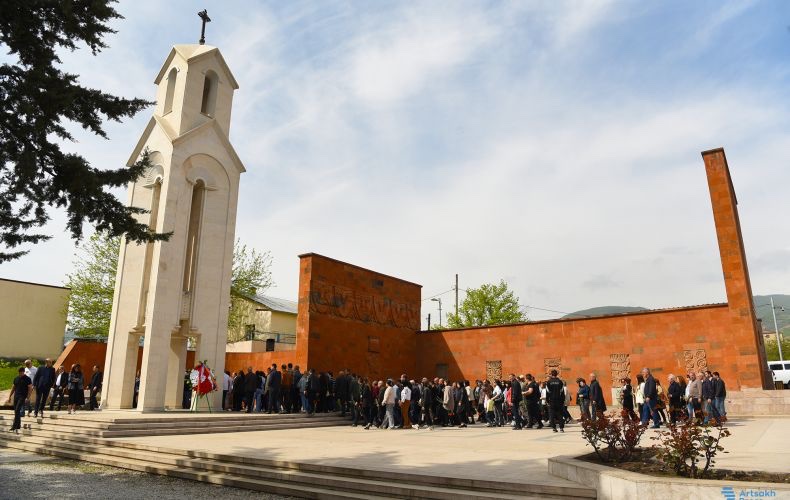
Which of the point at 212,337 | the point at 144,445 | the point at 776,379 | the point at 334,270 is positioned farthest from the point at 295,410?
the point at 776,379

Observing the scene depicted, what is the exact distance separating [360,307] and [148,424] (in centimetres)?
1082

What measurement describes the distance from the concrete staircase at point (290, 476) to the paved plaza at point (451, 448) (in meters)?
0.24

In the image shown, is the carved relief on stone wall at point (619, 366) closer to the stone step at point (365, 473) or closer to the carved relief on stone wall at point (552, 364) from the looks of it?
the carved relief on stone wall at point (552, 364)

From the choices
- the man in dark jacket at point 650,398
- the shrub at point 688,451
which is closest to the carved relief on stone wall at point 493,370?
the man in dark jacket at point 650,398

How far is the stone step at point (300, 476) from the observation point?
22.2ft

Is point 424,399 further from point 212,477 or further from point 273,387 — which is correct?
point 212,477

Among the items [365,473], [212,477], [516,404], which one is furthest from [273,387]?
[365,473]

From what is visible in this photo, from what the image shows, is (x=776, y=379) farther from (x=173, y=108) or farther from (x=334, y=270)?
(x=173, y=108)

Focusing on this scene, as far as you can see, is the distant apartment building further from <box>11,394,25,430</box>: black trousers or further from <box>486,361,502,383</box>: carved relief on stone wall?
<box>486,361,502,383</box>: carved relief on stone wall

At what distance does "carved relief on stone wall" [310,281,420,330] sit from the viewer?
20.7 metres

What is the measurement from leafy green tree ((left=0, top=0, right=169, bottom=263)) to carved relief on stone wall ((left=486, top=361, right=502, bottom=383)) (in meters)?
17.8

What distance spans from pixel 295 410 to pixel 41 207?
36.1 ft

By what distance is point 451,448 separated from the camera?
34.8 feet

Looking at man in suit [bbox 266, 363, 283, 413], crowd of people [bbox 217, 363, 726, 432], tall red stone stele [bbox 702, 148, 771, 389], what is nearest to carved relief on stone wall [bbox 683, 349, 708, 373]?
tall red stone stele [bbox 702, 148, 771, 389]
